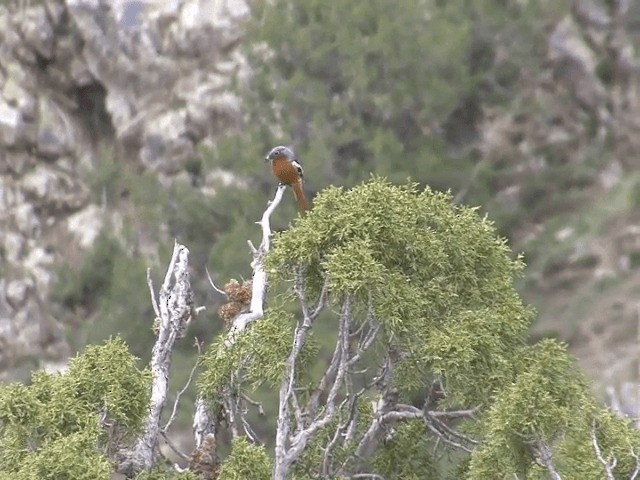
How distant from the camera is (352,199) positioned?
6703mm

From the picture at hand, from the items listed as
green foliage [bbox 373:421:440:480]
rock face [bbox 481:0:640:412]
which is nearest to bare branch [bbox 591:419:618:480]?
green foliage [bbox 373:421:440:480]

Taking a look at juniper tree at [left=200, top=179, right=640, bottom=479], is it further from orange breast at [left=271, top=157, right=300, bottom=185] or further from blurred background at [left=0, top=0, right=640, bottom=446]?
blurred background at [left=0, top=0, right=640, bottom=446]

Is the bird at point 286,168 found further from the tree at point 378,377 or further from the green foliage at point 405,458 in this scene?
the green foliage at point 405,458

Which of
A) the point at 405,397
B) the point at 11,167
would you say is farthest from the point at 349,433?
the point at 11,167

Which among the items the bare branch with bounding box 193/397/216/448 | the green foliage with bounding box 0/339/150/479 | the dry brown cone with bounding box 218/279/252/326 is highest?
the dry brown cone with bounding box 218/279/252/326

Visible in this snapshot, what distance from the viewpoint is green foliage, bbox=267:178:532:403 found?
6.52 meters

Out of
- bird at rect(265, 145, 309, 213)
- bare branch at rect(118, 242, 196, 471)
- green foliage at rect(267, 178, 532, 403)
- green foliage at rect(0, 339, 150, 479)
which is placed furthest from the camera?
bird at rect(265, 145, 309, 213)

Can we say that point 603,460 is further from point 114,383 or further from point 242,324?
point 114,383

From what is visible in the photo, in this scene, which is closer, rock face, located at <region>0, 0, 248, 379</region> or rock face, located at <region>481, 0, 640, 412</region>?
rock face, located at <region>481, 0, 640, 412</region>

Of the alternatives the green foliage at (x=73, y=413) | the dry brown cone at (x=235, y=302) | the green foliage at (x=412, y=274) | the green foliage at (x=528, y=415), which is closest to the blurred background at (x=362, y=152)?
the dry brown cone at (x=235, y=302)

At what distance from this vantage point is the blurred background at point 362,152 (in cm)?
1858

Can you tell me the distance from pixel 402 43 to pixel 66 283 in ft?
32.1

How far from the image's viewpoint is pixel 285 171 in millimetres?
8609

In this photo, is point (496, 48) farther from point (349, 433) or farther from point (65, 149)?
point (349, 433)
